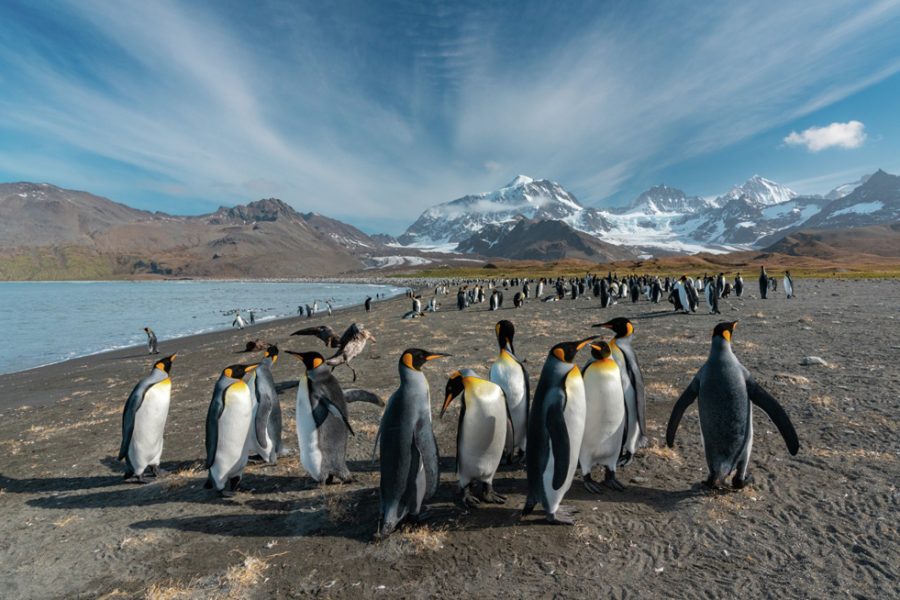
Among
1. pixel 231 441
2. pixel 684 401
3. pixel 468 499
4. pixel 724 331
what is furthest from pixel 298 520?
pixel 724 331

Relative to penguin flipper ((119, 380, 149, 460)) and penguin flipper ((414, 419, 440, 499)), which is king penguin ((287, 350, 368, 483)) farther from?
penguin flipper ((119, 380, 149, 460))

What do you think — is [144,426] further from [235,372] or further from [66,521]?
[235,372]

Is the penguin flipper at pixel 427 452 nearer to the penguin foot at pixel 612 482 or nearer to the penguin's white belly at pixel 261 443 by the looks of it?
the penguin foot at pixel 612 482

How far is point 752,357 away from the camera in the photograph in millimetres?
10539

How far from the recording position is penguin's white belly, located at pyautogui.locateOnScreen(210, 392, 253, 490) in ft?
18.5

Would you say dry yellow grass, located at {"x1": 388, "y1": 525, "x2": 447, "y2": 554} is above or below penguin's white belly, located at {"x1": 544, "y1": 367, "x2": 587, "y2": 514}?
below

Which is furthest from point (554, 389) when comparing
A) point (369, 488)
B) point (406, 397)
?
point (369, 488)

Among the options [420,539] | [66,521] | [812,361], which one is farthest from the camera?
[812,361]

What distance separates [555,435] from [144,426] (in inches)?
220

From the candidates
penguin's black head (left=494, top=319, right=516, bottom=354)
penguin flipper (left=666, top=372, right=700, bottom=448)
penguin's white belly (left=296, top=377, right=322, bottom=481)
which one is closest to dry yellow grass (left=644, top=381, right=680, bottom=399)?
penguin flipper (left=666, top=372, right=700, bottom=448)

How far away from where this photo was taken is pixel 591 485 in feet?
16.5

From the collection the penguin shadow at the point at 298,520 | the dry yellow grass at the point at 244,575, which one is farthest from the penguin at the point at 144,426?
the dry yellow grass at the point at 244,575

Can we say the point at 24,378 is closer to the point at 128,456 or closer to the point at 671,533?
the point at 128,456

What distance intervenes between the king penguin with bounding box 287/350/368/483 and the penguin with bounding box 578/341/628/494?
9.45ft
